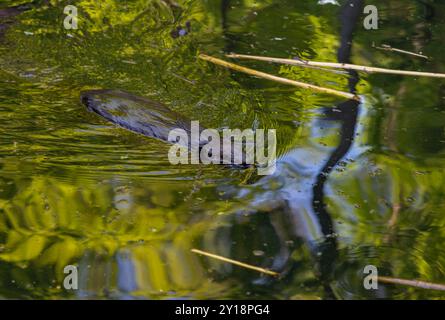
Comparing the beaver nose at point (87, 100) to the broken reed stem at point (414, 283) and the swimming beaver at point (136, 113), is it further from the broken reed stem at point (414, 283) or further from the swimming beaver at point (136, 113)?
the broken reed stem at point (414, 283)

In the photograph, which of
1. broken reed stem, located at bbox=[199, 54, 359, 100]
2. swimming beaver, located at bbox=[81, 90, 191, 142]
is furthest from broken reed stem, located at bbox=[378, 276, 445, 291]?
broken reed stem, located at bbox=[199, 54, 359, 100]

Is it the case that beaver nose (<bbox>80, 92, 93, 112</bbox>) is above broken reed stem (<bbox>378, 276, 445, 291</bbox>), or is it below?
above

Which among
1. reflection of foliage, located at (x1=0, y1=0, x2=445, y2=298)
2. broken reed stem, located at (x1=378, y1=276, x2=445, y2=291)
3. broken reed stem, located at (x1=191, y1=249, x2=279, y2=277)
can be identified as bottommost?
broken reed stem, located at (x1=378, y1=276, x2=445, y2=291)

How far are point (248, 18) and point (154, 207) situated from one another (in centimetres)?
296

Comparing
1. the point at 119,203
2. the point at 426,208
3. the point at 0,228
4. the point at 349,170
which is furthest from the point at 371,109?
the point at 0,228

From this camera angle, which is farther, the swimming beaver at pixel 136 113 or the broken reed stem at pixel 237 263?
the swimming beaver at pixel 136 113

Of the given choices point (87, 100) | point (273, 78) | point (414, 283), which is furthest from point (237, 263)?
point (273, 78)

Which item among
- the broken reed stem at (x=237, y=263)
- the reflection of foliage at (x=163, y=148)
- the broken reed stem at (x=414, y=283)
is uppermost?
the reflection of foliage at (x=163, y=148)

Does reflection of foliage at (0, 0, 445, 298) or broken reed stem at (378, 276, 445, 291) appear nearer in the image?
broken reed stem at (378, 276, 445, 291)

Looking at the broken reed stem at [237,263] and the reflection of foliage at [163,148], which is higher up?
the reflection of foliage at [163,148]

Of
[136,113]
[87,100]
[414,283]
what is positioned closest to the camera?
[414,283]

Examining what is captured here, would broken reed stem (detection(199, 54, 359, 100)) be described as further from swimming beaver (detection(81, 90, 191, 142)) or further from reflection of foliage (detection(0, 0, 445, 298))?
swimming beaver (detection(81, 90, 191, 142))

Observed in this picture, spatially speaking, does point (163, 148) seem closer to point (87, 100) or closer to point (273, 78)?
point (87, 100)

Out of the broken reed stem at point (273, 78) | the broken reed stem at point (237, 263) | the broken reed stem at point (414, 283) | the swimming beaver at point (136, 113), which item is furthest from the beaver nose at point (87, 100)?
the broken reed stem at point (414, 283)
